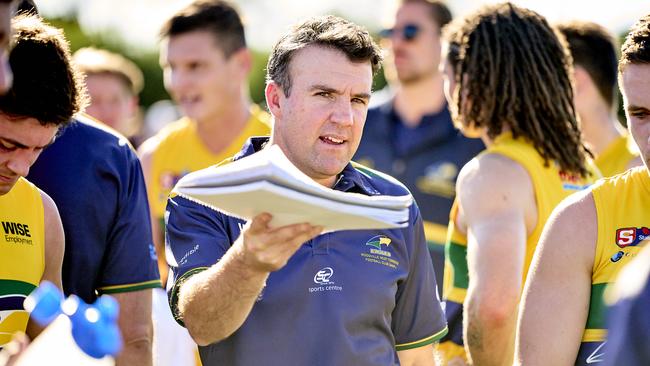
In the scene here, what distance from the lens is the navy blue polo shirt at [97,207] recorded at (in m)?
3.69

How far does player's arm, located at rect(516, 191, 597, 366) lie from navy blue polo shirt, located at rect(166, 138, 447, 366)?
463 millimetres

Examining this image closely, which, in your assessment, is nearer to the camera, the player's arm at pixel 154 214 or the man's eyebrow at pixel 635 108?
the man's eyebrow at pixel 635 108

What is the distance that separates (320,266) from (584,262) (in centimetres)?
81

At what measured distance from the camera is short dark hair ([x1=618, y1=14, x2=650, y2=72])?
318 cm

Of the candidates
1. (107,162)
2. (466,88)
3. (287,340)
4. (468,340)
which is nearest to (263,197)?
(287,340)

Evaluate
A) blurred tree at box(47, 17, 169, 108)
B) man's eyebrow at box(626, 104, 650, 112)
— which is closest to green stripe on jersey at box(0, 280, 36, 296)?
man's eyebrow at box(626, 104, 650, 112)

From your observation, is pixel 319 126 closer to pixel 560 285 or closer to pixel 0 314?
pixel 560 285

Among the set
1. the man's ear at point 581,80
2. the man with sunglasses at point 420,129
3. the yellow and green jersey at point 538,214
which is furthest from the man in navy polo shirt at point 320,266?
the man with sunglasses at point 420,129

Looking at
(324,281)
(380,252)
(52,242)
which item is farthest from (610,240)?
(52,242)

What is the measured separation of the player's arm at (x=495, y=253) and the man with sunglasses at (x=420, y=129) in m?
2.10

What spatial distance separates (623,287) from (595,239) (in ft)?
4.73

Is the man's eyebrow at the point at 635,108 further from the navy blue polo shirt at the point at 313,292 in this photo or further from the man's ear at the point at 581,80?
the man's ear at the point at 581,80

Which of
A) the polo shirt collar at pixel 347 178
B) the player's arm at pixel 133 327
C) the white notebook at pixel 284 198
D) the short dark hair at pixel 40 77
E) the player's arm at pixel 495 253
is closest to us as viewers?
the white notebook at pixel 284 198

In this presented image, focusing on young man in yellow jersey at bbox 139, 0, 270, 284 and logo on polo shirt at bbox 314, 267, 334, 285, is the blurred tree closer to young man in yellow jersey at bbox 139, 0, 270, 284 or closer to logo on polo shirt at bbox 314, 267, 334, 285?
young man in yellow jersey at bbox 139, 0, 270, 284
